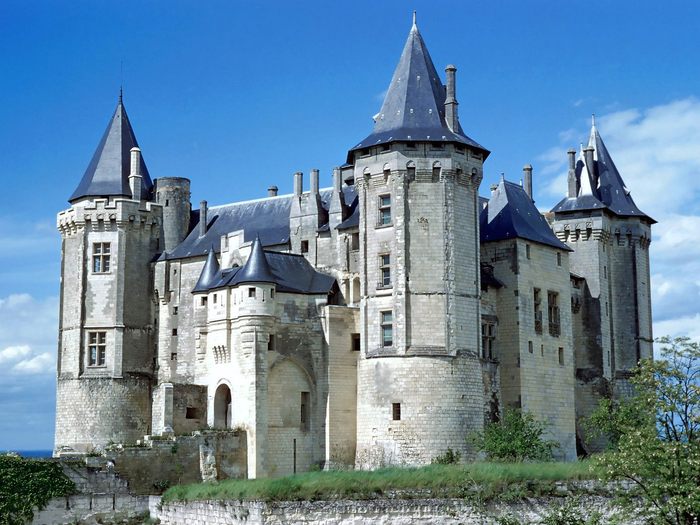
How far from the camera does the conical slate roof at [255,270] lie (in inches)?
1893

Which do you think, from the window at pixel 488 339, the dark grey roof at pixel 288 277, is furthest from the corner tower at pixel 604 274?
the dark grey roof at pixel 288 277

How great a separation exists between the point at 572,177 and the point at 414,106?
1410cm

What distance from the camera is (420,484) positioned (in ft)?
119

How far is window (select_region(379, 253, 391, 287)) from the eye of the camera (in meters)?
47.2

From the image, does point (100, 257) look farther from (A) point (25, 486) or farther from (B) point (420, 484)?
(B) point (420, 484)

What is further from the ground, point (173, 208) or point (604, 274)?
point (173, 208)

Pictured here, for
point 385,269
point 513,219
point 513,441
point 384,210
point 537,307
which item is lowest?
point 513,441

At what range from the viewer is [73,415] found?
5569cm

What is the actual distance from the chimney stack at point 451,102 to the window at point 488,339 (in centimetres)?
837

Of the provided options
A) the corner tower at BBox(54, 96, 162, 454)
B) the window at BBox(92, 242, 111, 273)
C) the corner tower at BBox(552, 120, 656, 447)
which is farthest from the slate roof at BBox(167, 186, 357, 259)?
the corner tower at BBox(552, 120, 656, 447)

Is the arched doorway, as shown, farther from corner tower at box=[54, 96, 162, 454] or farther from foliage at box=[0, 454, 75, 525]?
foliage at box=[0, 454, 75, 525]

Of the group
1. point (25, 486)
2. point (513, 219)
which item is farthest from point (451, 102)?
point (25, 486)

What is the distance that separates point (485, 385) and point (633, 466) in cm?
1993

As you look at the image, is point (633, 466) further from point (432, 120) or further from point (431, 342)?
point (432, 120)
